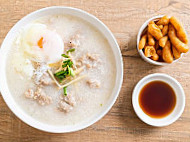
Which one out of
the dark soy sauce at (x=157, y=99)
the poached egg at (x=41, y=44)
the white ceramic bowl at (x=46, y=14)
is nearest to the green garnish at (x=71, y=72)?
the poached egg at (x=41, y=44)

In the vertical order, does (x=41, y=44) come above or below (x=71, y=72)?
above

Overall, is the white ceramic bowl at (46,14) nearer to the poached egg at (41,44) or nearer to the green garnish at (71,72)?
the poached egg at (41,44)

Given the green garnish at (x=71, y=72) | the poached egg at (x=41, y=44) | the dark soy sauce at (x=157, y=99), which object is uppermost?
the poached egg at (x=41, y=44)

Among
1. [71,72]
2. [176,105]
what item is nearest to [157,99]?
[176,105]

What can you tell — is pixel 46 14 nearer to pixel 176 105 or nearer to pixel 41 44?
pixel 41 44

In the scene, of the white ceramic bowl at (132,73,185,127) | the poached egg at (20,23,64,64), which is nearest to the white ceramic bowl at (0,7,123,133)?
the poached egg at (20,23,64,64)

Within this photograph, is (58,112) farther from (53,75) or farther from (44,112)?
(53,75)
